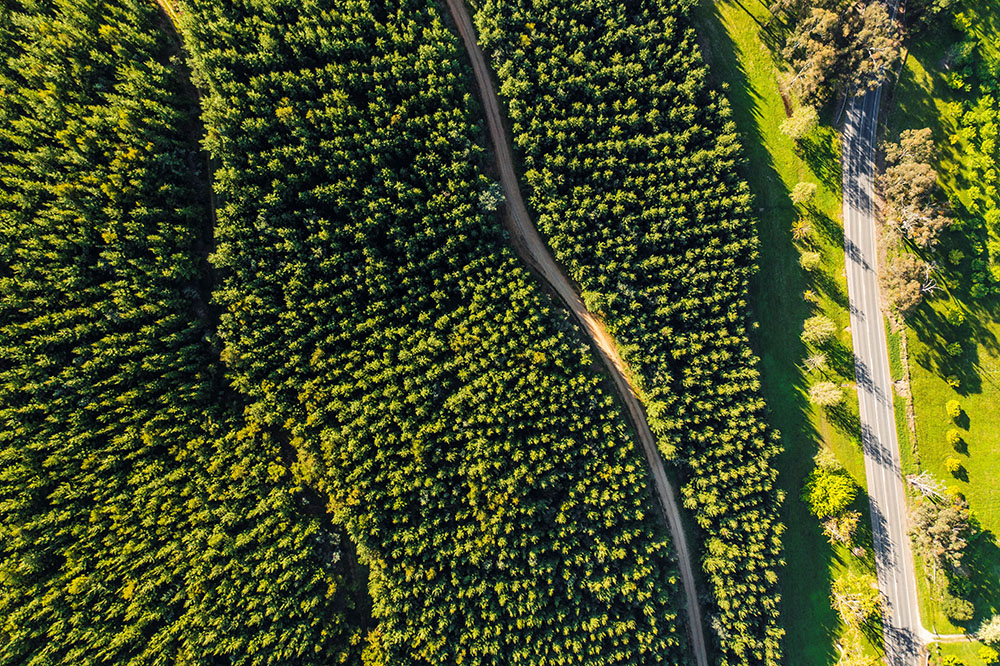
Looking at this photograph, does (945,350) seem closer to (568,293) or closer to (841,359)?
(841,359)

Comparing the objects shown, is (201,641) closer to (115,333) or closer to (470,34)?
(115,333)

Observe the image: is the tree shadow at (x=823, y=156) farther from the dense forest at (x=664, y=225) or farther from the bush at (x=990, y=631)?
the bush at (x=990, y=631)

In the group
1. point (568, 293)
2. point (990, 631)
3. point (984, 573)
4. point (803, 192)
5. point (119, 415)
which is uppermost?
point (803, 192)

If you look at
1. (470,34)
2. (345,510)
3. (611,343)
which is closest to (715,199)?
(611,343)

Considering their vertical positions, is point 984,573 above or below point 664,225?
below

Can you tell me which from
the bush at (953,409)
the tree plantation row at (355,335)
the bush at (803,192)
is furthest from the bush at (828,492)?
the bush at (803,192)

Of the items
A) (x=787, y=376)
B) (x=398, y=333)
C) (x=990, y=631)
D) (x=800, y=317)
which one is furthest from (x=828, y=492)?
(x=398, y=333)

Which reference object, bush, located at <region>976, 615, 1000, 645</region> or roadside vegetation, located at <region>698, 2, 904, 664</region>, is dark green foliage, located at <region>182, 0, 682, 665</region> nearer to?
roadside vegetation, located at <region>698, 2, 904, 664</region>
